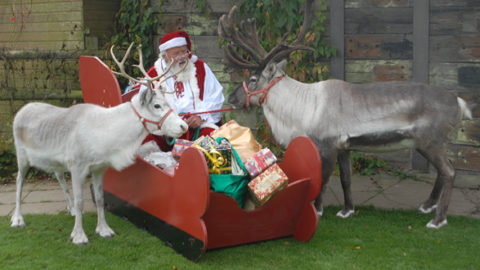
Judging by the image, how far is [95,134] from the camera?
4355 mm

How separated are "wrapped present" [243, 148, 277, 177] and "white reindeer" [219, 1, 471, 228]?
0.77 meters

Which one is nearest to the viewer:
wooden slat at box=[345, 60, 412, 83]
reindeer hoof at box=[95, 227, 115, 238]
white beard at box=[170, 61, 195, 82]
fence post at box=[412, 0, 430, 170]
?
reindeer hoof at box=[95, 227, 115, 238]

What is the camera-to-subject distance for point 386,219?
5.15m

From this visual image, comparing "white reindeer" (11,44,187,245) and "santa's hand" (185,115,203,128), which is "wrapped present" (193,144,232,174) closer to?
"white reindeer" (11,44,187,245)

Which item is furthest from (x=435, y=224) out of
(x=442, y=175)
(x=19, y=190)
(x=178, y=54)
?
(x=19, y=190)

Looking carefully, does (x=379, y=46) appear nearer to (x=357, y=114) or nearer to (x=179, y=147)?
(x=357, y=114)

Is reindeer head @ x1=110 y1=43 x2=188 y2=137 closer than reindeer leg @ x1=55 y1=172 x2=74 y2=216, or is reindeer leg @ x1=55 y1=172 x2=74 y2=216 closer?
reindeer head @ x1=110 y1=43 x2=188 y2=137

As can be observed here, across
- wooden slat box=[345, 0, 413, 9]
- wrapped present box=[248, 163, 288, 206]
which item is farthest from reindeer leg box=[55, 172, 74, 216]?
wooden slat box=[345, 0, 413, 9]

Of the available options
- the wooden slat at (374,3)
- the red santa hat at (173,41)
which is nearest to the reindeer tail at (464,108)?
the wooden slat at (374,3)

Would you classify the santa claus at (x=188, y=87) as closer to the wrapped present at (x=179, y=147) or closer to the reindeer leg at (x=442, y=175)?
the wrapped present at (x=179, y=147)

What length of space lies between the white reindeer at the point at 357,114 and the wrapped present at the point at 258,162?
0.77 meters

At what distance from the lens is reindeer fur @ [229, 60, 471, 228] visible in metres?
4.72

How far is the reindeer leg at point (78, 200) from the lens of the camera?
14.5 feet

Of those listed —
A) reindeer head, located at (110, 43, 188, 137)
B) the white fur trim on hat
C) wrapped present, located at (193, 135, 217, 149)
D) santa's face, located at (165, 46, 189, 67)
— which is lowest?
wrapped present, located at (193, 135, 217, 149)
